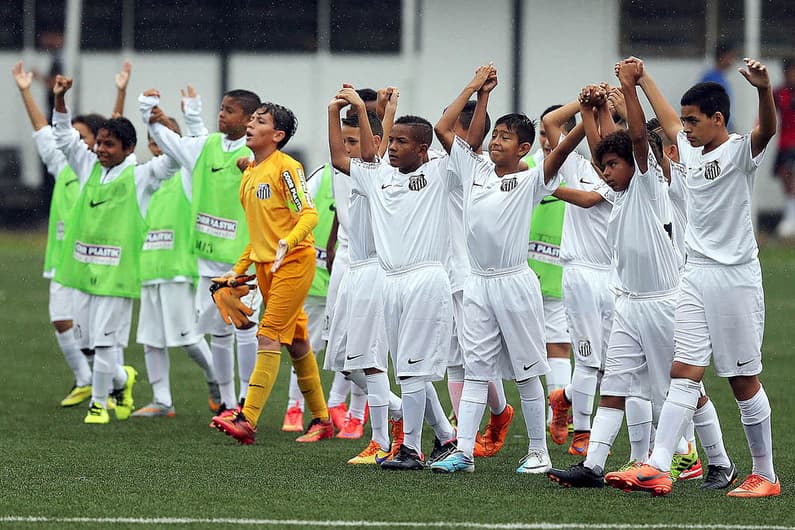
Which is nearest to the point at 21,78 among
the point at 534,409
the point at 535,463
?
the point at 534,409

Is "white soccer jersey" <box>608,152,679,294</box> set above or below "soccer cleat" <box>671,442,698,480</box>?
above

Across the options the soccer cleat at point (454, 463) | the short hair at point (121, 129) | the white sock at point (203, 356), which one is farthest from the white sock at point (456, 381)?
the short hair at point (121, 129)

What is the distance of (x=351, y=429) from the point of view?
9.70m

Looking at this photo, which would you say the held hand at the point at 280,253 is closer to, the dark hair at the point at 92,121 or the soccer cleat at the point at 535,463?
the soccer cleat at the point at 535,463

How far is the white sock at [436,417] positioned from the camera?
8344 millimetres

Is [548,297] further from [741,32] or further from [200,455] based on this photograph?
[741,32]

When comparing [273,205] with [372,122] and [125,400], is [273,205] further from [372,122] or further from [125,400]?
[125,400]

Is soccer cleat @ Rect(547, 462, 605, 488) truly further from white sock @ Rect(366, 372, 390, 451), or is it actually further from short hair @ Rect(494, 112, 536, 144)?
short hair @ Rect(494, 112, 536, 144)

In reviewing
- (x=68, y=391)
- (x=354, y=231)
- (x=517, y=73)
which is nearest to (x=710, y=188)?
(x=354, y=231)

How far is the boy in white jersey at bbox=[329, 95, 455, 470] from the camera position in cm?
801

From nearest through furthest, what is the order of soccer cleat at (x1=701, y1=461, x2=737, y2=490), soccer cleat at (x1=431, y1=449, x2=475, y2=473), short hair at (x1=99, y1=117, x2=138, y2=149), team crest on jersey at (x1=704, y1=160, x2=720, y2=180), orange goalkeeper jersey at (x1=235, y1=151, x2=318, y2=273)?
team crest on jersey at (x1=704, y1=160, x2=720, y2=180) → soccer cleat at (x1=701, y1=461, x2=737, y2=490) → soccer cleat at (x1=431, y1=449, x2=475, y2=473) → orange goalkeeper jersey at (x1=235, y1=151, x2=318, y2=273) → short hair at (x1=99, y1=117, x2=138, y2=149)

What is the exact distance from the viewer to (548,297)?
10211mm

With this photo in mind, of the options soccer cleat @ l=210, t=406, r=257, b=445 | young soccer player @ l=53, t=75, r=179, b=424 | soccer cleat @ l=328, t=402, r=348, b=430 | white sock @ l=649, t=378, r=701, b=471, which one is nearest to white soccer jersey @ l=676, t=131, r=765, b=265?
white sock @ l=649, t=378, r=701, b=471

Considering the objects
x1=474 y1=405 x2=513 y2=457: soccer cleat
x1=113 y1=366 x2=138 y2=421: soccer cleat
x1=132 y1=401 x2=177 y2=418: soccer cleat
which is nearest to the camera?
x1=474 y1=405 x2=513 y2=457: soccer cleat
